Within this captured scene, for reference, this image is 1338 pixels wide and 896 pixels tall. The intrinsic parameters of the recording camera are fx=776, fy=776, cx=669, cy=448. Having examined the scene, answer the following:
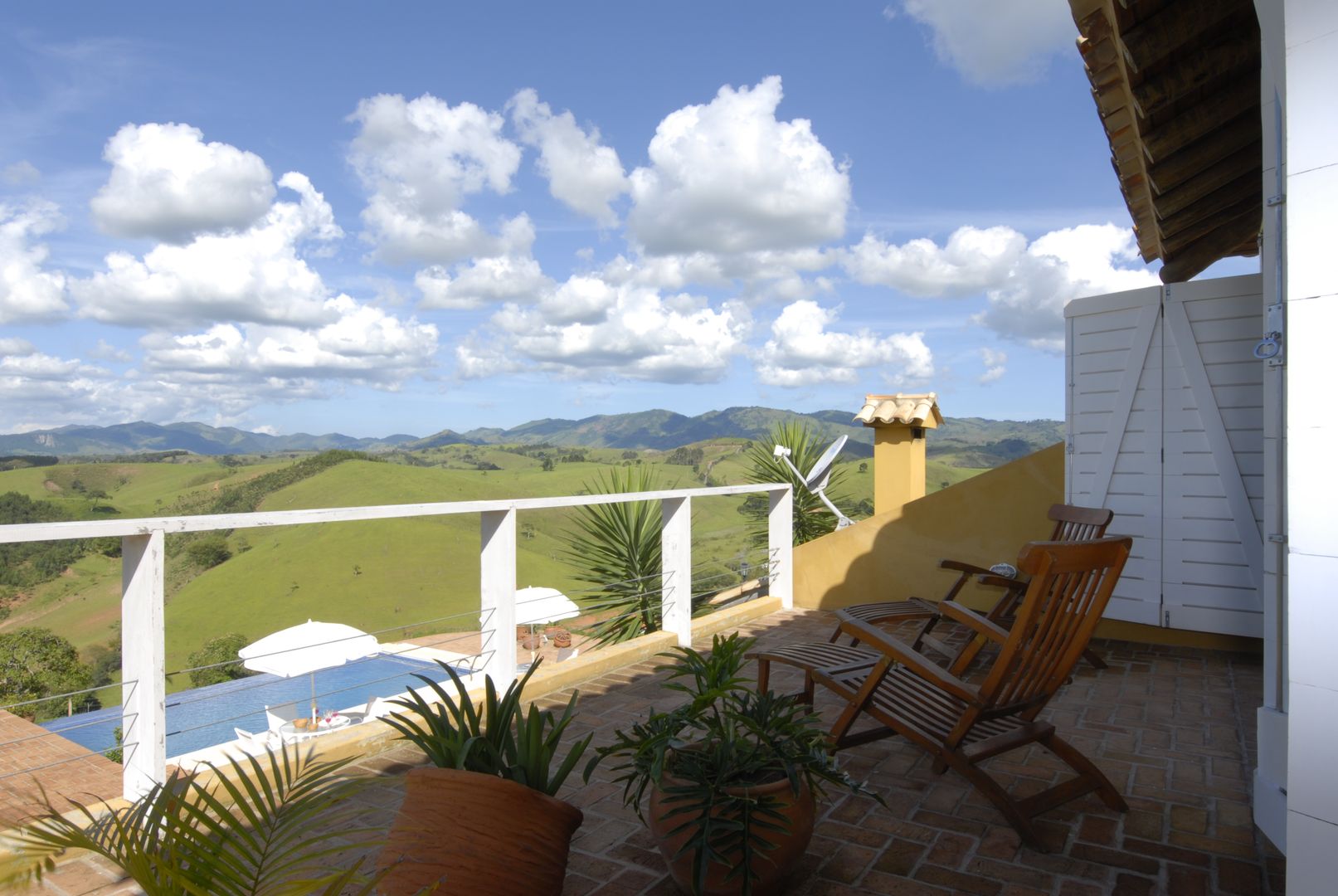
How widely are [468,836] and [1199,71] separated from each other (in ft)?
13.7

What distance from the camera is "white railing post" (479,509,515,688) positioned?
11.8ft

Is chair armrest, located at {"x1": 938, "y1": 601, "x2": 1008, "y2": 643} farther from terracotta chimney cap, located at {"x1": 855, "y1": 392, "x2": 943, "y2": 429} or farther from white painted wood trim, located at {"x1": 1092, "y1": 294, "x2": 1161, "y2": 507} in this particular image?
terracotta chimney cap, located at {"x1": 855, "y1": 392, "x2": 943, "y2": 429}

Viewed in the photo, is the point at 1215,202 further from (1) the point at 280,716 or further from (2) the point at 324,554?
(2) the point at 324,554

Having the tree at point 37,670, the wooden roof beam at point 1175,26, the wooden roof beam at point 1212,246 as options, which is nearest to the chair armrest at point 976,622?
the wooden roof beam at point 1175,26

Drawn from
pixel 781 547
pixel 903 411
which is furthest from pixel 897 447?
pixel 781 547

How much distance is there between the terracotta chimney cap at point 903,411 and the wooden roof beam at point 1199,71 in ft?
18.0

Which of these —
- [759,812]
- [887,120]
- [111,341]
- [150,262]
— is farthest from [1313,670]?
[111,341]

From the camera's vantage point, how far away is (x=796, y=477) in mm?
9844

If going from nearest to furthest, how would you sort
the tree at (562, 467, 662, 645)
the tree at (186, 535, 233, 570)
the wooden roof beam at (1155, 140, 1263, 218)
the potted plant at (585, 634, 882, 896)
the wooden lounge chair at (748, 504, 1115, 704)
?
the potted plant at (585, 634, 882, 896) → the wooden lounge chair at (748, 504, 1115, 704) → the wooden roof beam at (1155, 140, 1263, 218) → the tree at (562, 467, 662, 645) → the tree at (186, 535, 233, 570)

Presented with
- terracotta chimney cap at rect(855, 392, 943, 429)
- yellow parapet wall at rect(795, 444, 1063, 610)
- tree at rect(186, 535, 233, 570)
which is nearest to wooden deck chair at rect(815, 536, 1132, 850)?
yellow parapet wall at rect(795, 444, 1063, 610)

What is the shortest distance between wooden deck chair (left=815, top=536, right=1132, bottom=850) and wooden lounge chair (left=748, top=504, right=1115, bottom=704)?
1.24 feet

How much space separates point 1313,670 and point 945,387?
8342 mm

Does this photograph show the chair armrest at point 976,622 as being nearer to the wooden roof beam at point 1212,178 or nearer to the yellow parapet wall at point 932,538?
the yellow parapet wall at point 932,538

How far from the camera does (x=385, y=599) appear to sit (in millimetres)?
36156
